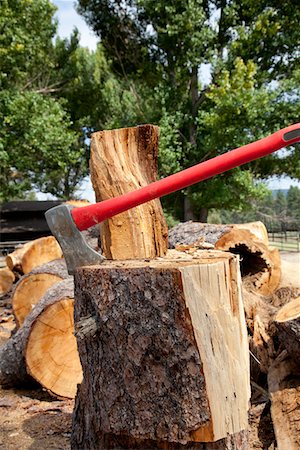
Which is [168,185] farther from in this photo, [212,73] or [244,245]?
[212,73]

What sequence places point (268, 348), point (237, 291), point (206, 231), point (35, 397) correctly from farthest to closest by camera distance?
point (206, 231) < point (35, 397) < point (268, 348) < point (237, 291)

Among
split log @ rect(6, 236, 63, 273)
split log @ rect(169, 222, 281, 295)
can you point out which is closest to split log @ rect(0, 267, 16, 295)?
split log @ rect(6, 236, 63, 273)

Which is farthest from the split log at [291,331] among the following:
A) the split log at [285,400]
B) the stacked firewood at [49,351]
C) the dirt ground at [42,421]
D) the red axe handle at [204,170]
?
the stacked firewood at [49,351]

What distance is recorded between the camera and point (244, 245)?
482cm

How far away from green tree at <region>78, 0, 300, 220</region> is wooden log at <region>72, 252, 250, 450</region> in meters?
9.82

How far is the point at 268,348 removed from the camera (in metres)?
3.36

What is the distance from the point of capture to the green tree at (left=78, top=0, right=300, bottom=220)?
1142 centimetres

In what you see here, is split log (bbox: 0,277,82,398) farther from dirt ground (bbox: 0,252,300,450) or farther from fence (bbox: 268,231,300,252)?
fence (bbox: 268,231,300,252)

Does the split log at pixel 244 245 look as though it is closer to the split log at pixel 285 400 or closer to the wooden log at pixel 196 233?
the wooden log at pixel 196 233

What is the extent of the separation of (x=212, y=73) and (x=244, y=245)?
892 cm

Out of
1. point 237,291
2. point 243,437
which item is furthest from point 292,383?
point 237,291

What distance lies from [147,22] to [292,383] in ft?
41.5

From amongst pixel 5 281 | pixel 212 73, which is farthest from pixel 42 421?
pixel 212 73

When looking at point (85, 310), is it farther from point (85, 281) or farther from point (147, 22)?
point (147, 22)
